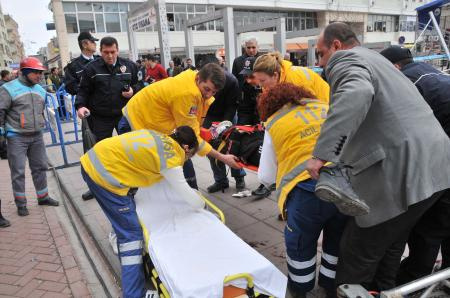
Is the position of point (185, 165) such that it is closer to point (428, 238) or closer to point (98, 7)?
point (428, 238)

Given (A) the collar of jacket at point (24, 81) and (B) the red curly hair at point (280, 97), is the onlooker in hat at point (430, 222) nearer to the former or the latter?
(B) the red curly hair at point (280, 97)

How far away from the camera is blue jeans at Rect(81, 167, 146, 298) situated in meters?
2.56

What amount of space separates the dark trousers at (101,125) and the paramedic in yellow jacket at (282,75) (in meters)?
2.28

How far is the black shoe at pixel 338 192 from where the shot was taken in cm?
154

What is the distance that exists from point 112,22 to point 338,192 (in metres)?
29.5

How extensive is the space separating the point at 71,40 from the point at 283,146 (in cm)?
2820

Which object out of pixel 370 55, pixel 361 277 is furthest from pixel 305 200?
pixel 370 55

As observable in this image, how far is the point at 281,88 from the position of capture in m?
2.35

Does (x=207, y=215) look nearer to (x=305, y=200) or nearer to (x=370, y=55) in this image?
Result: (x=305, y=200)

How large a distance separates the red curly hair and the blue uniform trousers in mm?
525

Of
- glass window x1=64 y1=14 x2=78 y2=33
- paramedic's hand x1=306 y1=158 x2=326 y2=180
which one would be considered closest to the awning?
paramedic's hand x1=306 y1=158 x2=326 y2=180

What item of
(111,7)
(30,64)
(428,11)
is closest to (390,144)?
(30,64)

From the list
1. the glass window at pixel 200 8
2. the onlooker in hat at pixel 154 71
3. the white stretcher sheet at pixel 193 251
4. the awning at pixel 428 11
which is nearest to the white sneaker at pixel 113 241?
the white stretcher sheet at pixel 193 251

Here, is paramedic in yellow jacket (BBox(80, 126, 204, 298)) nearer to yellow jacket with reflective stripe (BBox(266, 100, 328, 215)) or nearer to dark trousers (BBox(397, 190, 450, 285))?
yellow jacket with reflective stripe (BBox(266, 100, 328, 215))
